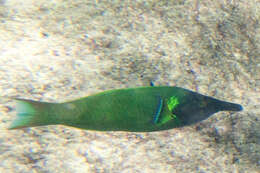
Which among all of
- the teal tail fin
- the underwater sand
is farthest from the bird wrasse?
the underwater sand

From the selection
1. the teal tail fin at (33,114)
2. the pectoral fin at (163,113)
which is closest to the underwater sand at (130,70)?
the teal tail fin at (33,114)

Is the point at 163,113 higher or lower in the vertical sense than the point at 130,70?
higher

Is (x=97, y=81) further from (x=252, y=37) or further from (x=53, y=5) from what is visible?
(x=252, y=37)

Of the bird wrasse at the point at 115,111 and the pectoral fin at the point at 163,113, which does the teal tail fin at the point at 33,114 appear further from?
the pectoral fin at the point at 163,113

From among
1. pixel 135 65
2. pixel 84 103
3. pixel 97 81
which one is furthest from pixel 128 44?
pixel 84 103

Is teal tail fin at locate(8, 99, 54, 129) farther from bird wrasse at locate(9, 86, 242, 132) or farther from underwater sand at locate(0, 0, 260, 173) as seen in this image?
underwater sand at locate(0, 0, 260, 173)

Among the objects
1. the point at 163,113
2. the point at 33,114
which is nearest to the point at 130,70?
the point at 163,113

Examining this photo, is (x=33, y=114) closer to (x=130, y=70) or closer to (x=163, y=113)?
(x=163, y=113)
